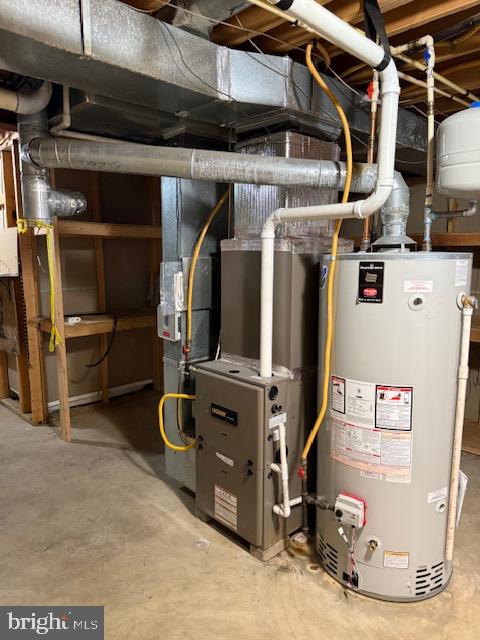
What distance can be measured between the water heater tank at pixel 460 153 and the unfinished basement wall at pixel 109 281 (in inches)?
119

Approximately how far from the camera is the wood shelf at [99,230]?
122 inches

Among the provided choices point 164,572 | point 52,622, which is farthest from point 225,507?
point 52,622

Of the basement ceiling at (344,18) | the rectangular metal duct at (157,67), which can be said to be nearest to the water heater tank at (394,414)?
the rectangular metal duct at (157,67)

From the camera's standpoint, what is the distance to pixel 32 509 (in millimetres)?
2396

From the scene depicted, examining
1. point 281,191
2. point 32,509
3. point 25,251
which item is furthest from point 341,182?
point 25,251

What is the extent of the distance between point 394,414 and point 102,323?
249 cm

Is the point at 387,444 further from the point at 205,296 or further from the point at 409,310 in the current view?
the point at 205,296

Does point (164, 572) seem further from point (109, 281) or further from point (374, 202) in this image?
point (109, 281)

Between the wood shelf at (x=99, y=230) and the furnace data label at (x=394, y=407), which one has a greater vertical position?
the wood shelf at (x=99, y=230)

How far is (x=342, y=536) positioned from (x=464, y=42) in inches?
89.2

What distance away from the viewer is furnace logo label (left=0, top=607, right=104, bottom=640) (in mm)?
1600

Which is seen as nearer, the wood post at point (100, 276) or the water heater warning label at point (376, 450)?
the water heater warning label at point (376, 450)

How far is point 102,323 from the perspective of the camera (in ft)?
11.3

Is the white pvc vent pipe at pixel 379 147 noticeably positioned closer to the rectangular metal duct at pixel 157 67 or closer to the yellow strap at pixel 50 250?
the rectangular metal duct at pixel 157 67
